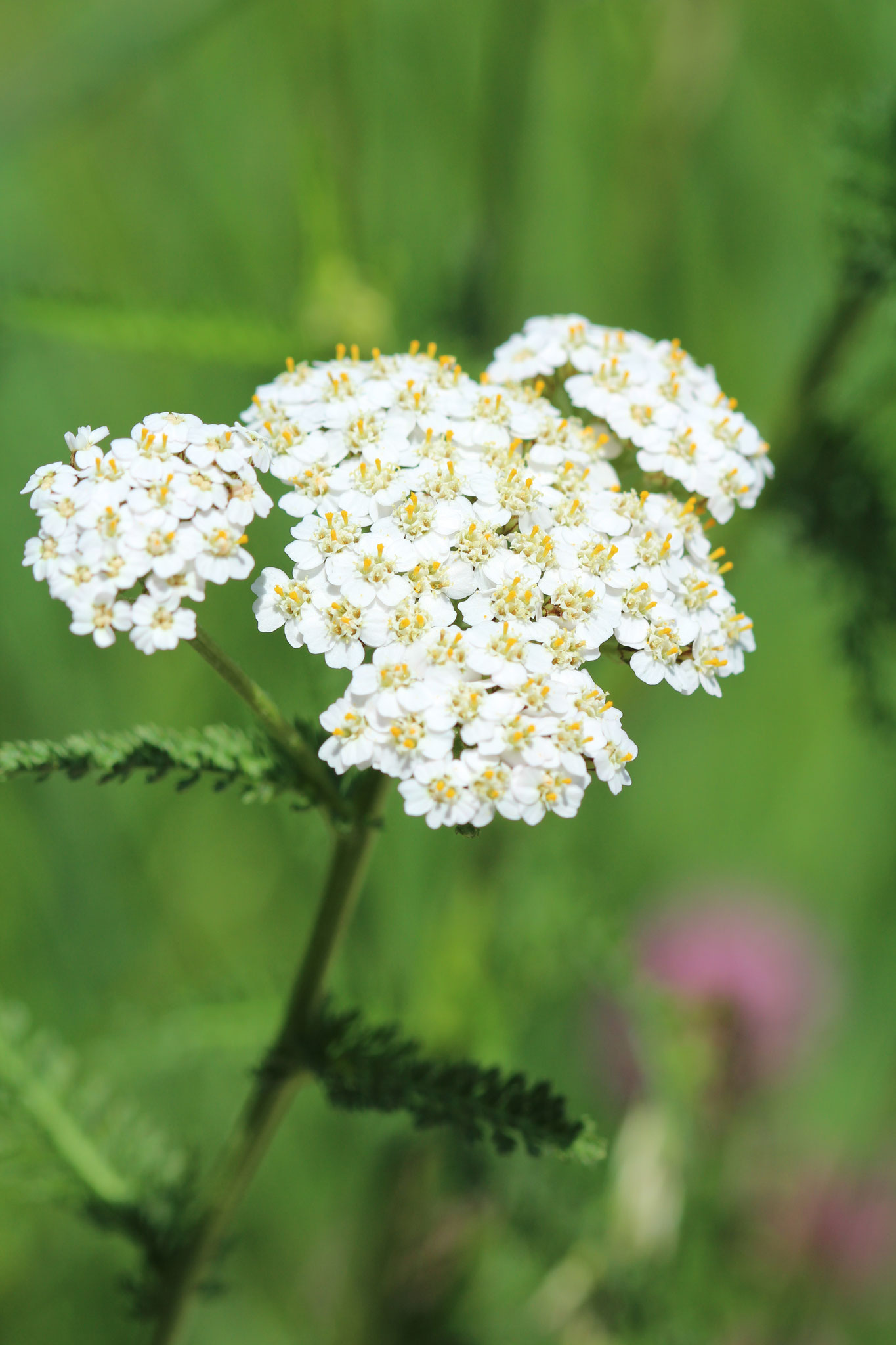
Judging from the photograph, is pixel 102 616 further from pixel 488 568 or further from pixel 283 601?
pixel 488 568

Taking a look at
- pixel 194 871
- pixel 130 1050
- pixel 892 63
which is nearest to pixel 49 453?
pixel 194 871

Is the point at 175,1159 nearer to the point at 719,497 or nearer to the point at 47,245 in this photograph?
the point at 719,497

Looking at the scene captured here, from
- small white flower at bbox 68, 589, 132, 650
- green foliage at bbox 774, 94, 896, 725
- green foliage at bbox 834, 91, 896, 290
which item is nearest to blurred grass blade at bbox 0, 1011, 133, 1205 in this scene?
small white flower at bbox 68, 589, 132, 650

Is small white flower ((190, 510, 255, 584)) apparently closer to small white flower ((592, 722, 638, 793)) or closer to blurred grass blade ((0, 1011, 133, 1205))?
small white flower ((592, 722, 638, 793))

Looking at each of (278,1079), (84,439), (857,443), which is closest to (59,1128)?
(278,1079)

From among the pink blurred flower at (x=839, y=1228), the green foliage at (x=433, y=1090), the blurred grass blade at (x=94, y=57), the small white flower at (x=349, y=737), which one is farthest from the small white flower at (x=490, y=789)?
the pink blurred flower at (x=839, y=1228)
